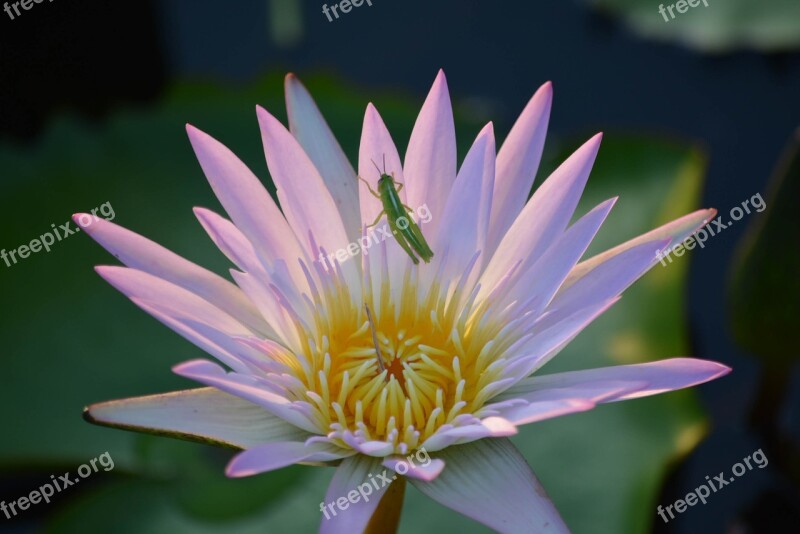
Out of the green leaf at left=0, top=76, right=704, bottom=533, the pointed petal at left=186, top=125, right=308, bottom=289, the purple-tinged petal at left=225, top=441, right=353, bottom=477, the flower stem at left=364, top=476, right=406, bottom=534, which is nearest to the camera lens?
the purple-tinged petal at left=225, top=441, right=353, bottom=477

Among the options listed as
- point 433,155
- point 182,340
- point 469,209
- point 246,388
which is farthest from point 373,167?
point 182,340

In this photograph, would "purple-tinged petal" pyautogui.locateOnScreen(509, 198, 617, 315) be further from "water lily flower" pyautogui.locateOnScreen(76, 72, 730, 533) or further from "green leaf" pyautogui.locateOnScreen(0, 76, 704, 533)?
"green leaf" pyautogui.locateOnScreen(0, 76, 704, 533)

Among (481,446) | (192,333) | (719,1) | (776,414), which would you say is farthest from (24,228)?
(719,1)

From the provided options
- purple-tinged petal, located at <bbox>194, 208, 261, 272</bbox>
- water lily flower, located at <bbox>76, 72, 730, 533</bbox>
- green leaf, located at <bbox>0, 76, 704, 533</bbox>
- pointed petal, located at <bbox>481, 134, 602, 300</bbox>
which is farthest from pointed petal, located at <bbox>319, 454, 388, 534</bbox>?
green leaf, located at <bbox>0, 76, 704, 533</bbox>

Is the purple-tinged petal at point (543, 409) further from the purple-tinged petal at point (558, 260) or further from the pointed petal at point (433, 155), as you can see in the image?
the pointed petal at point (433, 155)

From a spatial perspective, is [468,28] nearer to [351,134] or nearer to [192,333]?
[351,134]

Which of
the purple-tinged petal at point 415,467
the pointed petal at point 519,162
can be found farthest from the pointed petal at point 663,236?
the purple-tinged petal at point 415,467
